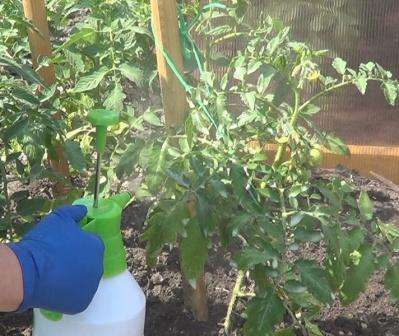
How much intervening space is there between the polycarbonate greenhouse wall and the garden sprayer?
46.9 inches

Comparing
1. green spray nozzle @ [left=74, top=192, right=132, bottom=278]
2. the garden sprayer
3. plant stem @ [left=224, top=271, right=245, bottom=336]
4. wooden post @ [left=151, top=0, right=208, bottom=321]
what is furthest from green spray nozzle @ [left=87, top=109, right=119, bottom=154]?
plant stem @ [left=224, top=271, right=245, bottom=336]

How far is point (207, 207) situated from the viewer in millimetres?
1561

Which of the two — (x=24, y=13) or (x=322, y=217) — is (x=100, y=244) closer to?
(x=322, y=217)

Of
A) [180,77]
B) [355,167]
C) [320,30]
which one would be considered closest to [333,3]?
[320,30]

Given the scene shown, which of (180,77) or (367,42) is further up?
(180,77)

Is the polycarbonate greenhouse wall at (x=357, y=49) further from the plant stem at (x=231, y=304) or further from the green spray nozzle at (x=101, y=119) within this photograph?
the green spray nozzle at (x=101, y=119)

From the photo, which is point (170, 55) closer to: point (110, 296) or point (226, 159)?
point (226, 159)

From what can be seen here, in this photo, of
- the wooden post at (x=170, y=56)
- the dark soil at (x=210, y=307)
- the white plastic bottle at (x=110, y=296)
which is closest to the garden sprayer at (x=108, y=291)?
the white plastic bottle at (x=110, y=296)

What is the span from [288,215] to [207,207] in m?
0.20

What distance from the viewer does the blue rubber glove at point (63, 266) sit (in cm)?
132

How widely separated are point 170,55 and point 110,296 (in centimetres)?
57

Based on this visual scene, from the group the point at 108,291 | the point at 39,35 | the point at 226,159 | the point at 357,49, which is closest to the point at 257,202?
the point at 226,159

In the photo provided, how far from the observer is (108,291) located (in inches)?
54.8

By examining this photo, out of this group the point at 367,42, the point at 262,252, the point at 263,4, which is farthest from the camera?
the point at 367,42
